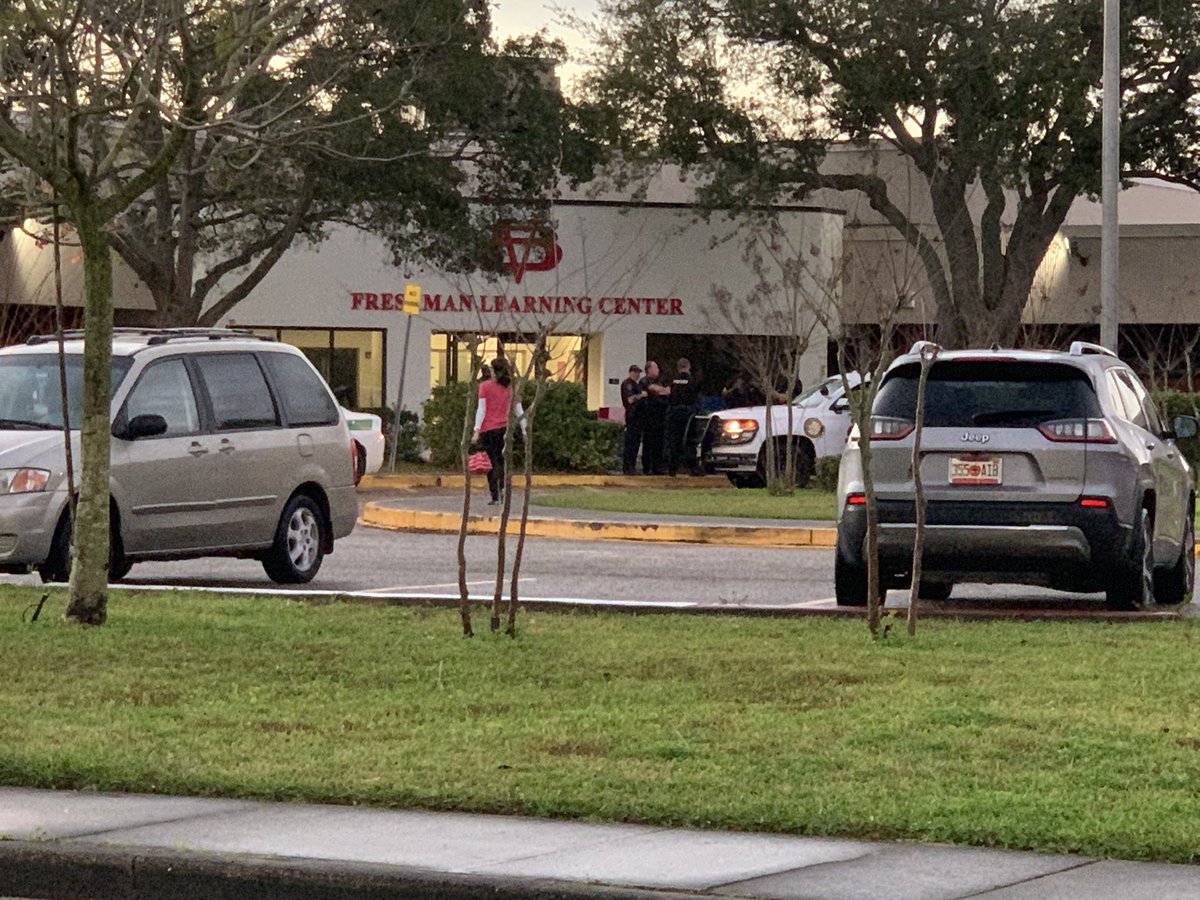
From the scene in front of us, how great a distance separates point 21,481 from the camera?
1602cm

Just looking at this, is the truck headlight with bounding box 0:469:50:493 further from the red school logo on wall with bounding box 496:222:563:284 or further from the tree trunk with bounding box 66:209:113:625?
the red school logo on wall with bounding box 496:222:563:284

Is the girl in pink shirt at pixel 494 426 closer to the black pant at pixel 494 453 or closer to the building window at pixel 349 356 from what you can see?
the black pant at pixel 494 453

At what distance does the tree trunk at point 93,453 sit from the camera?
517 inches

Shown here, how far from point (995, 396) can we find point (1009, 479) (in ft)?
1.78

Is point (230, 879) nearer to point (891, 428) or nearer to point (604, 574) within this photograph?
point (891, 428)

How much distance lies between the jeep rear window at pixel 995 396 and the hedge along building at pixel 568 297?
2942 centimetres

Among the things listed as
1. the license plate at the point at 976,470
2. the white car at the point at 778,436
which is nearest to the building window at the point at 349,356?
the white car at the point at 778,436

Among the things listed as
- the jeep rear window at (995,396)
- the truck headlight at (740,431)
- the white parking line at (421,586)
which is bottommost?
the white parking line at (421,586)

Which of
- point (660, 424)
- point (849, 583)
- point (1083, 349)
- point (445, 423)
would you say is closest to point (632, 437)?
point (660, 424)

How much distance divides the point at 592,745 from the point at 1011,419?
21.0 ft

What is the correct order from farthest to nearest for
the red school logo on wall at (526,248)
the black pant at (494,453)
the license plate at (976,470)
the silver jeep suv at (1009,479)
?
1. the red school logo on wall at (526,248)
2. the black pant at (494,453)
3. the license plate at (976,470)
4. the silver jeep suv at (1009,479)

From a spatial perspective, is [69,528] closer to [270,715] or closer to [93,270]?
[93,270]

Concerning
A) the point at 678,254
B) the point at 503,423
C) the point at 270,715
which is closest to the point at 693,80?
the point at 678,254

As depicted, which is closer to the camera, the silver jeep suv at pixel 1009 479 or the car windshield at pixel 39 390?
the silver jeep suv at pixel 1009 479
